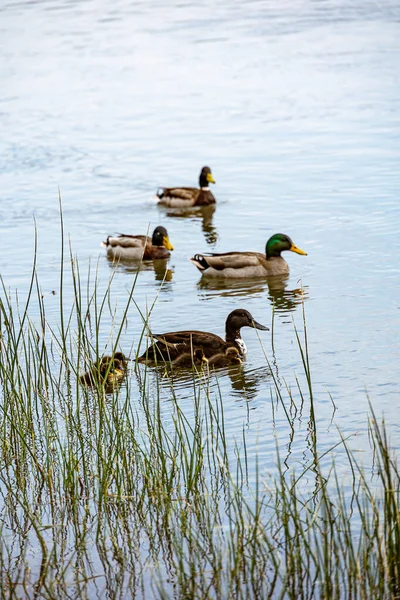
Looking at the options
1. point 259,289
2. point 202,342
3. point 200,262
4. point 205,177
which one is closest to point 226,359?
point 202,342

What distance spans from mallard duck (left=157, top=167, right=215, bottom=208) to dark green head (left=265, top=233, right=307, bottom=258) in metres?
3.54

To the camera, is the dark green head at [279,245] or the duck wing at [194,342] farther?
the dark green head at [279,245]

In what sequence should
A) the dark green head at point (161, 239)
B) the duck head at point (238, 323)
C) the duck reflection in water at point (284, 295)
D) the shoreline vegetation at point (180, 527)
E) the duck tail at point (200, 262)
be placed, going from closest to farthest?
the shoreline vegetation at point (180, 527) → the duck head at point (238, 323) → the duck reflection in water at point (284, 295) → the duck tail at point (200, 262) → the dark green head at point (161, 239)

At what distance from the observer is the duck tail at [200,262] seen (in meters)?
12.9

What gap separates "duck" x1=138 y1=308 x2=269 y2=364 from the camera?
365 inches

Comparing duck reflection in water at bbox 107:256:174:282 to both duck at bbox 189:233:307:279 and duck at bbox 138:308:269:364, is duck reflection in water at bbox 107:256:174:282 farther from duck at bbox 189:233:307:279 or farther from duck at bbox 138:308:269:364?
duck at bbox 138:308:269:364

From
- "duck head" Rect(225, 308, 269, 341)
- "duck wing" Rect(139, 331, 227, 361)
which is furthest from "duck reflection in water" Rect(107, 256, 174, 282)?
"duck wing" Rect(139, 331, 227, 361)

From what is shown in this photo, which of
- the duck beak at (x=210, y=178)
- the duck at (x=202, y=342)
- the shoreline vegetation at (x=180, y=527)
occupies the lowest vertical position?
the shoreline vegetation at (x=180, y=527)

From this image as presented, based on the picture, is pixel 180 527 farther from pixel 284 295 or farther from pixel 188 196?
pixel 188 196

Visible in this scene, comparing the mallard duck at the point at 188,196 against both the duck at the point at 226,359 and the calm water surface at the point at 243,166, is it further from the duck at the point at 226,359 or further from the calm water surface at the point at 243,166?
the duck at the point at 226,359

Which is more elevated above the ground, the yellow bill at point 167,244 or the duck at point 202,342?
the yellow bill at point 167,244

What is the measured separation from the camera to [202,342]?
9.47 meters

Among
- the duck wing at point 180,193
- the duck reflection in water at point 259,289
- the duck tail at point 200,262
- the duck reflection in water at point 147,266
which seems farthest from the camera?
the duck wing at point 180,193

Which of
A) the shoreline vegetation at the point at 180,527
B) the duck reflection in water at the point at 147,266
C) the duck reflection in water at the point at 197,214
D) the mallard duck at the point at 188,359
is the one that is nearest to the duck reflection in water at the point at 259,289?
the duck reflection in water at the point at 147,266
